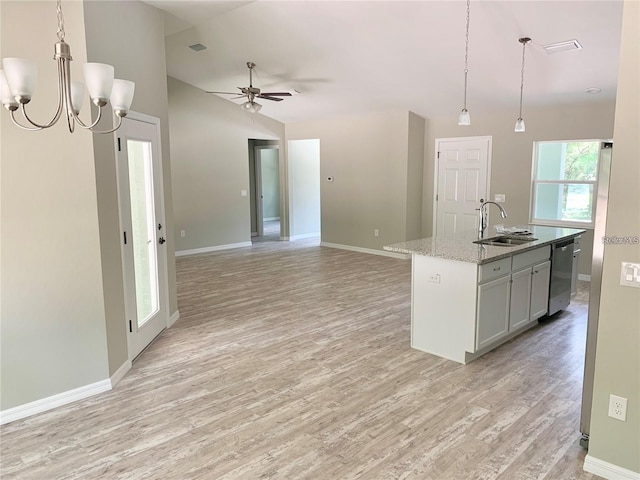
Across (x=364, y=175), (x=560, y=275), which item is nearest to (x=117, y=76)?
(x=560, y=275)

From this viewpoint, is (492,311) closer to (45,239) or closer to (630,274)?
(630,274)

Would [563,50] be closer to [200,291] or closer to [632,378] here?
[632,378]

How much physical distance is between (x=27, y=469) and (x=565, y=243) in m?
4.82

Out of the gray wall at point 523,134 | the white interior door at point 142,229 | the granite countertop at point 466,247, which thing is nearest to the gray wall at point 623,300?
the granite countertop at point 466,247

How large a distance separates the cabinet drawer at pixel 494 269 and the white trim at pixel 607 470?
1.42 metres

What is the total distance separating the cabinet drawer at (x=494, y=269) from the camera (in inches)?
136

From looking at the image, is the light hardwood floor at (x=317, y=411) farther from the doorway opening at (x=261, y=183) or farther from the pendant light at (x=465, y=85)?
the doorway opening at (x=261, y=183)

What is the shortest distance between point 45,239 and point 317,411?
2083 mm

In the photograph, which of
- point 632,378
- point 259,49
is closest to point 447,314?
point 632,378

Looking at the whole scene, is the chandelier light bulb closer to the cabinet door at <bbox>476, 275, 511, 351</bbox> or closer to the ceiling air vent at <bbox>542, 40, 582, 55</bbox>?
the cabinet door at <bbox>476, 275, 511, 351</bbox>

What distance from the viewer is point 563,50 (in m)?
4.59

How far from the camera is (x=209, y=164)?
8.39 metres

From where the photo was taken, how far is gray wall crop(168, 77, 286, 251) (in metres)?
7.92

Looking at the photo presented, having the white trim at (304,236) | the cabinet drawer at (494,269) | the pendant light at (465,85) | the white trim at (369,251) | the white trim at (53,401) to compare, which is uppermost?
the pendant light at (465,85)
